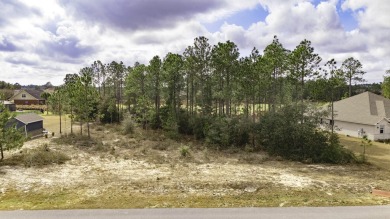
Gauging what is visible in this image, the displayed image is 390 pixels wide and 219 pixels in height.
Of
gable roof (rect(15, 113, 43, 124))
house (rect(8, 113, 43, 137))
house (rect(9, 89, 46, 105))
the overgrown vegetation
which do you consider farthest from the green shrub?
house (rect(9, 89, 46, 105))

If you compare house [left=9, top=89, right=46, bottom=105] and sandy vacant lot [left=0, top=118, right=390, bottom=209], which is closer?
sandy vacant lot [left=0, top=118, right=390, bottom=209]

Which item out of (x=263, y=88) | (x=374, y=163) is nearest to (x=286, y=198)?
(x=374, y=163)

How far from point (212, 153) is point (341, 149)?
1304cm

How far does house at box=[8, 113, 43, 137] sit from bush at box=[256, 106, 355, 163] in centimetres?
2854

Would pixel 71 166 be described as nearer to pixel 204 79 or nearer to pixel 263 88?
pixel 204 79

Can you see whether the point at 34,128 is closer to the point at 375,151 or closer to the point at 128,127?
the point at 128,127

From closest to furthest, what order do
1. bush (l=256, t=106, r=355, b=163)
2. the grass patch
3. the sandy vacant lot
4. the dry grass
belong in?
the grass patch, the sandy vacant lot, bush (l=256, t=106, r=355, b=163), the dry grass

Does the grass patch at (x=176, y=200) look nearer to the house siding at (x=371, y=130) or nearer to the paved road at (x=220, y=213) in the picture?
the paved road at (x=220, y=213)

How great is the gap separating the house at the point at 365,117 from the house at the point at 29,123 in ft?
127

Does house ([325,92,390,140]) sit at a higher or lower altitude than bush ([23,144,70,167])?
higher

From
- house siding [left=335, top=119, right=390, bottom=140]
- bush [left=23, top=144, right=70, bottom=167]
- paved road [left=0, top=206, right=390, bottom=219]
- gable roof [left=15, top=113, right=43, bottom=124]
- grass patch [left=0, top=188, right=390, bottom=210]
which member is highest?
gable roof [left=15, top=113, right=43, bottom=124]

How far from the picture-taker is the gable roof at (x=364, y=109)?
4116 cm

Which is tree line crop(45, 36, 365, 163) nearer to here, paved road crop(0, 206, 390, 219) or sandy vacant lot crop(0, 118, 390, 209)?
sandy vacant lot crop(0, 118, 390, 209)

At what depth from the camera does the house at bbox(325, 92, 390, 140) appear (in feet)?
132
